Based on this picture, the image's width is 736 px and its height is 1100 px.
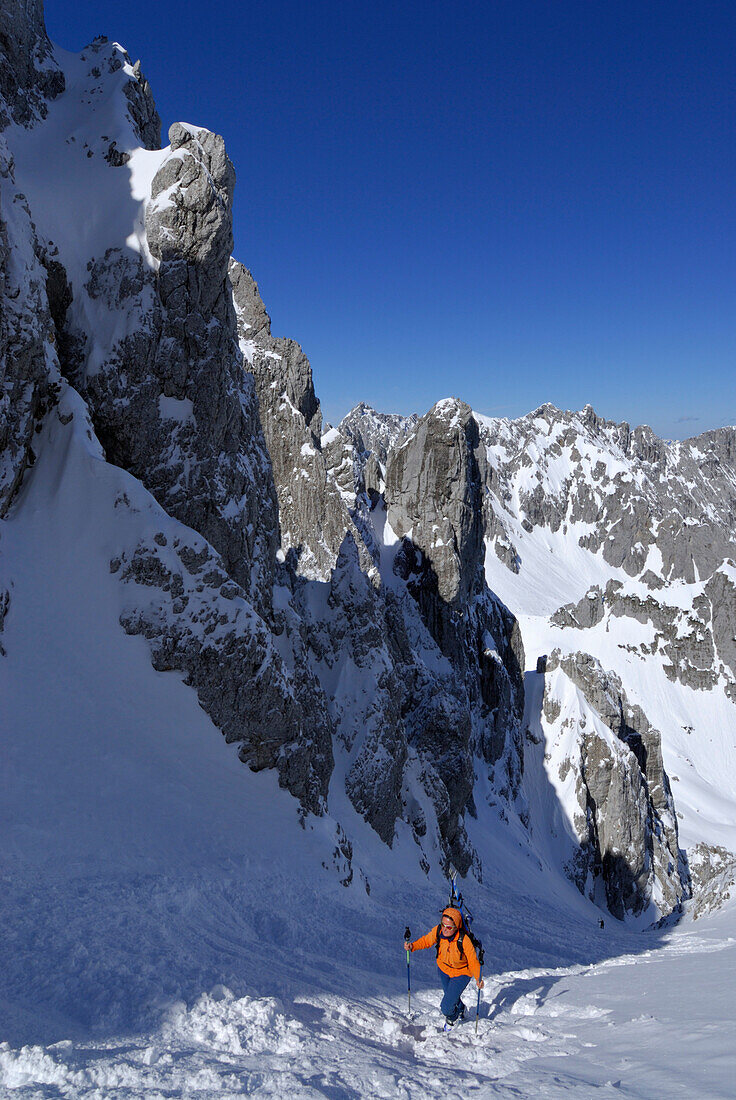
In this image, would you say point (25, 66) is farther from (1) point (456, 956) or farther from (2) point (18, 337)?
(1) point (456, 956)

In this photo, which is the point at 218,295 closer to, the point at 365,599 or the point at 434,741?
the point at 365,599

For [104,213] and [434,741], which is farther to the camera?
[434,741]

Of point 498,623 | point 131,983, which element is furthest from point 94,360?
point 498,623

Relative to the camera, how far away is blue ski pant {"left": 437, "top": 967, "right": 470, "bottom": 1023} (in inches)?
375

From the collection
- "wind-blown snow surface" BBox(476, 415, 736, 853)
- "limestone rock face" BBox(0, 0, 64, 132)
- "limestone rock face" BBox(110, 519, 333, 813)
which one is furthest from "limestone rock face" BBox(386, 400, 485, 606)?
"wind-blown snow surface" BBox(476, 415, 736, 853)

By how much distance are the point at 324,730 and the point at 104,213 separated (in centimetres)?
2226

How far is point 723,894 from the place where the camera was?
140ft

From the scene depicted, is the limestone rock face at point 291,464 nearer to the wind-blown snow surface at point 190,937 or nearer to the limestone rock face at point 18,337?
the wind-blown snow surface at point 190,937

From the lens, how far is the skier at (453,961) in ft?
30.9

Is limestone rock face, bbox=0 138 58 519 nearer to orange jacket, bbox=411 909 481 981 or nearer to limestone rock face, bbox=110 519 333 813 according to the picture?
limestone rock face, bbox=110 519 333 813

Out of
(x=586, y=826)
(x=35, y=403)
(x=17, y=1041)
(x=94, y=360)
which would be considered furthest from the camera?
(x=586, y=826)

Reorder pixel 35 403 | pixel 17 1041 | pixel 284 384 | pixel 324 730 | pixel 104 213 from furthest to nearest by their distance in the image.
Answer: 1. pixel 284 384
2. pixel 324 730
3. pixel 104 213
4. pixel 35 403
5. pixel 17 1041

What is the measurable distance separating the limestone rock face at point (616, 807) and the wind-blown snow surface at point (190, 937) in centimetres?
3873

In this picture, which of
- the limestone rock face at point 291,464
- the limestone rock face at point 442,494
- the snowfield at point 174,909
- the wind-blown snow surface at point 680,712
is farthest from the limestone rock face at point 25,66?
the wind-blown snow surface at point 680,712
